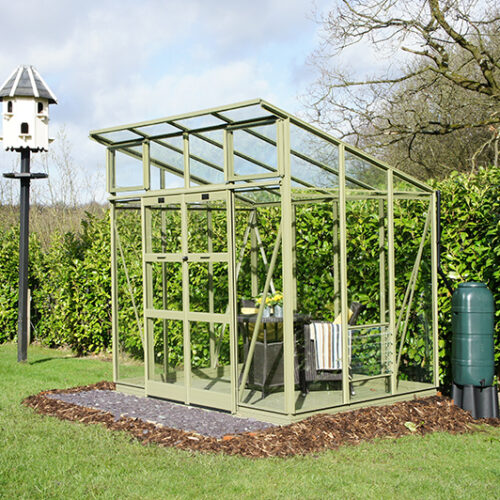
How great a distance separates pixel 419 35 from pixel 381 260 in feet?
24.1

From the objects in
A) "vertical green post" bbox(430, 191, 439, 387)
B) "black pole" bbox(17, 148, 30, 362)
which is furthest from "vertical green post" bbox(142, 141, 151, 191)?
"black pole" bbox(17, 148, 30, 362)

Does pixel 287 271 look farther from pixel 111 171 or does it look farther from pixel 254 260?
pixel 111 171

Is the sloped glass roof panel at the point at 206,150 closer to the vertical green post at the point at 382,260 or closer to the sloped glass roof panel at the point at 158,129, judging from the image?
the sloped glass roof panel at the point at 158,129

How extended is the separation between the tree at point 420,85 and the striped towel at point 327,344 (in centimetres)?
717

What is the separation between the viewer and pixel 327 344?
705cm

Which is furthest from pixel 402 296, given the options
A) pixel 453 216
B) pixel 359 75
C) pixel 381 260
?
pixel 359 75

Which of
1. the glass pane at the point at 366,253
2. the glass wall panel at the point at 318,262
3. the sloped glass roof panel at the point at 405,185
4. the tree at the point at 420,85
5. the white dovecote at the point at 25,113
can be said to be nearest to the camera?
the sloped glass roof panel at the point at 405,185

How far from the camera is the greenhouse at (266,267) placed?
268 inches

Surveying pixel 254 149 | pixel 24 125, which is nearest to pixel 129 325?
pixel 254 149

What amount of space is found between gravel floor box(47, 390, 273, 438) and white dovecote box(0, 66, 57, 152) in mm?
4026

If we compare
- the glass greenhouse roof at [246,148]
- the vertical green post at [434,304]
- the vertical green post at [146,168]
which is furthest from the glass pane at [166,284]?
the vertical green post at [434,304]

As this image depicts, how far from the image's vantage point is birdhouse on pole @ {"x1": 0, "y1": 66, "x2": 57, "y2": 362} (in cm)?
1038

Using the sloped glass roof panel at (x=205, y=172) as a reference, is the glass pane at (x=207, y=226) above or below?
below

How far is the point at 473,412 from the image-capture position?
22.8ft
